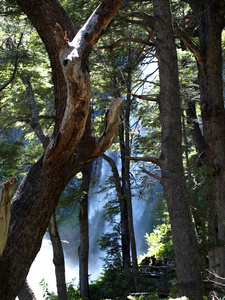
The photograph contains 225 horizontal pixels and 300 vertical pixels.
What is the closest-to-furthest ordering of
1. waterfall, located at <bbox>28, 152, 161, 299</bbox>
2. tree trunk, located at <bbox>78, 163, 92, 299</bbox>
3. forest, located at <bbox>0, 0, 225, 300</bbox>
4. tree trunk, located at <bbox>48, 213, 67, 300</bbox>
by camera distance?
1. forest, located at <bbox>0, 0, 225, 300</bbox>
2. tree trunk, located at <bbox>48, 213, 67, 300</bbox>
3. tree trunk, located at <bbox>78, 163, 92, 299</bbox>
4. waterfall, located at <bbox>28, 152, 161, 299</bbox>

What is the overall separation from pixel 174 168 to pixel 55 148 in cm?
301

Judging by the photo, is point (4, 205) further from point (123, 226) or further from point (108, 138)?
point (123, 226)

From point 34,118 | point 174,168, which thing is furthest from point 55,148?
point 34,118

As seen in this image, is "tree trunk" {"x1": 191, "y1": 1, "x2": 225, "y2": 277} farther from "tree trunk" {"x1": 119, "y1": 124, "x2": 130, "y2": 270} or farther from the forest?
"tree trunk" {"x1": 119, "y1": 124, "x2": 130, "y2": 270}

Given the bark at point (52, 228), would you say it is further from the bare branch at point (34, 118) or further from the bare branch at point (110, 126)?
the bare branch at point (110, 126)

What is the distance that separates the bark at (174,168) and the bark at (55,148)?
88.8 inches

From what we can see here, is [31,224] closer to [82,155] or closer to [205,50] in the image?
[82,155]

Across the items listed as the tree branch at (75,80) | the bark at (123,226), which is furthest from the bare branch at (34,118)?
the tree branch at (75,80)

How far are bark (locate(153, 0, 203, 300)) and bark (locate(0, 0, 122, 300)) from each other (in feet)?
7.40

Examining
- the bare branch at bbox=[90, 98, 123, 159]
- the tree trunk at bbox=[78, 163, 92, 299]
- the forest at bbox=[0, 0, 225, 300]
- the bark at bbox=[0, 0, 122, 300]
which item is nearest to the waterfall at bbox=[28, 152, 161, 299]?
the tree trunk at bbox=[78, 163, 92, 299]

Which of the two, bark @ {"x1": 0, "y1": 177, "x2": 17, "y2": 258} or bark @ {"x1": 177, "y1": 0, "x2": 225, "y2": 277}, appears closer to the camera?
bark @ {"x1": 0, "y1": 177, "x2": 17, "y2": 258}

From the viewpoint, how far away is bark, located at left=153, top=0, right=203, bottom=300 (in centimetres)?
533

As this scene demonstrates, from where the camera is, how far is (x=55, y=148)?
3182 mm

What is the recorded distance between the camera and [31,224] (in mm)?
3111
